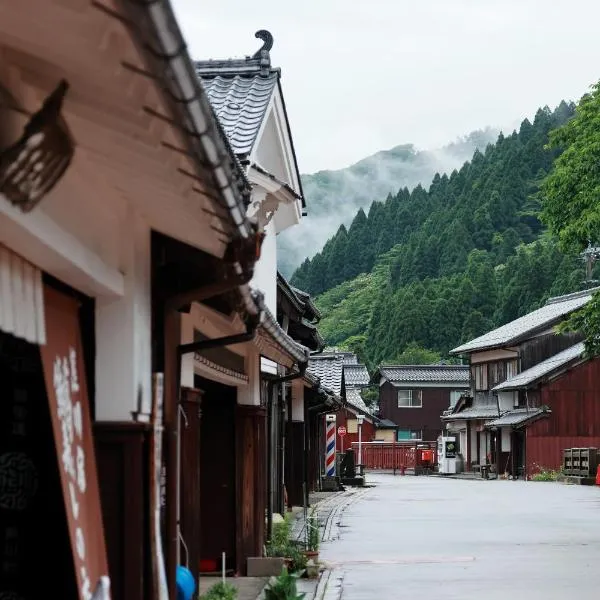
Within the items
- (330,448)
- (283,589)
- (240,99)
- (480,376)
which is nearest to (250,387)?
(240,99)

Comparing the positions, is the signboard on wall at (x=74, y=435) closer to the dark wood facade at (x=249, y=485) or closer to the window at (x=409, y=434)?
the dark wood facade at (x=249, y=485)

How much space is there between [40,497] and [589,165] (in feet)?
94.2

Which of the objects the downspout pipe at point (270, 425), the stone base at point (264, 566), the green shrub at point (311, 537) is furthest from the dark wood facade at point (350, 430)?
the stone base at point (264, 566)

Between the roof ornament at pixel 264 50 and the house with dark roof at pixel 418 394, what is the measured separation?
7080 cm

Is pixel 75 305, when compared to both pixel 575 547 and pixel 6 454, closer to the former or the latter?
pixel 6 454

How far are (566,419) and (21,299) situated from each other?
58.0 meters

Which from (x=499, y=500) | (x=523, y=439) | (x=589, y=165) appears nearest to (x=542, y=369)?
(x=523, y=439)

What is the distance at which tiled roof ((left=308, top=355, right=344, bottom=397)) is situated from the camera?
45.0 metres

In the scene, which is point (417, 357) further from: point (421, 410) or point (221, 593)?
point (221, 593)

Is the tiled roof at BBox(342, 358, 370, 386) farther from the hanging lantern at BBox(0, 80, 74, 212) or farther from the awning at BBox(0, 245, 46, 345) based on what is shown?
the hanging lantern at BBox(0, 80, 74, 212)

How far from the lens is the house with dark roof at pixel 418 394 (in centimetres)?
8881

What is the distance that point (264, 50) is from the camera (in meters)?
17.8

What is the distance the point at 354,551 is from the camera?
20.9 metres

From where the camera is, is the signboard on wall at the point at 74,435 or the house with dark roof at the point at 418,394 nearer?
the signboard on wall at the point at 74,435
